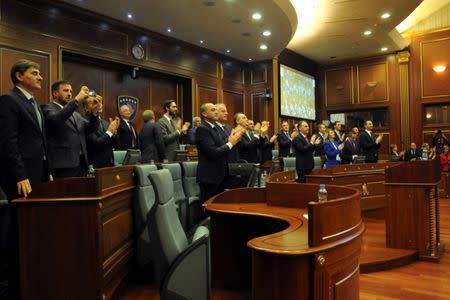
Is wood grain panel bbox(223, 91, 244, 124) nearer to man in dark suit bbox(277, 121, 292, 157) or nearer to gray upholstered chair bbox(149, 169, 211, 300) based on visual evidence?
man in dark suit bbox(277, 121, 292, 157)

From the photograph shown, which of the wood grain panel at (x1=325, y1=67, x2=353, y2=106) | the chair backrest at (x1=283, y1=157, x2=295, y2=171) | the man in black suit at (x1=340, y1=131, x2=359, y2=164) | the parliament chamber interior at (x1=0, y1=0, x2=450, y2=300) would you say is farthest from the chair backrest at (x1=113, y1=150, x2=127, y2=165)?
the wood grain panel at (x1=325, y1=67, x2=353, y2=106)

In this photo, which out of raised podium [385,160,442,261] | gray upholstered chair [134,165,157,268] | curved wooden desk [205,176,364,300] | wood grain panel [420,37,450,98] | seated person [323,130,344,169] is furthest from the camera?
wood grain panel [420,37,450,98]

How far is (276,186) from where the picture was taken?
2.35 meters

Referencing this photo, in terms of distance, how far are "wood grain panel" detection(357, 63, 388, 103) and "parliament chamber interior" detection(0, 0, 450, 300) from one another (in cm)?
101

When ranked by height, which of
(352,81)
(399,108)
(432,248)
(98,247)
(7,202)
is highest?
(352,81)

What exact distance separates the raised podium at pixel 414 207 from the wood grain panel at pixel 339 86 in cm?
703

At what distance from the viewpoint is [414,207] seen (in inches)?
140

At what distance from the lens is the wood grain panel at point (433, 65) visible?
9.23m

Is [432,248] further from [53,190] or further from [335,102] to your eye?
[335,102]

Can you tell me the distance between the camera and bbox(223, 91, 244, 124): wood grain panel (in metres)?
8.67

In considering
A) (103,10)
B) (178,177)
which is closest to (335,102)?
(103,10)

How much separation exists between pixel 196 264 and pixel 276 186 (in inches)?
35.8

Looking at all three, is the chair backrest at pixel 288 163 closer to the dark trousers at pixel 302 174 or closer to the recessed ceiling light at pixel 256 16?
the dark trousers at pixel 302 174

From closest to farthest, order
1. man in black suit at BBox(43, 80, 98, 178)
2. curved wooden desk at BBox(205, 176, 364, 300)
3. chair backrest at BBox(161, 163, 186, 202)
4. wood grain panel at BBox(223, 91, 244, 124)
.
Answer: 1. curved wooden desk at BBox(205, 176, 364, 300)
2. man in black suit at BBox(43, 80, 98, 178)
3. chair backrest at BBox(161, 163, 186, 202)
4. wood grain panel at BBox(223, 91, 244, 124)
